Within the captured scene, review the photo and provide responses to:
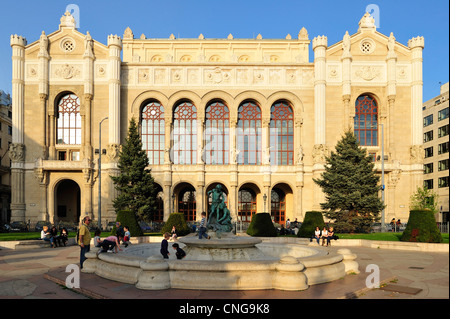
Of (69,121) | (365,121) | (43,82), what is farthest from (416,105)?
(43,82)

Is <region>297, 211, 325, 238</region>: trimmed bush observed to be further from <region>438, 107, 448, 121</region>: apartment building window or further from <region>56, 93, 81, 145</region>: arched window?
<region>438, 107, 448, 121</region>: apartment building window

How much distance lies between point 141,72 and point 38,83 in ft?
41.3

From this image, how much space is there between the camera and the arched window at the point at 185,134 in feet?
149

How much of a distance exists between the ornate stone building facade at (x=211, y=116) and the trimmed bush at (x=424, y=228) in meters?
19.4

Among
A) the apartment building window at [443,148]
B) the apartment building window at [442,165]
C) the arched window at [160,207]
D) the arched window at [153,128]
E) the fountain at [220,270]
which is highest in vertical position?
the arched window at [153,128]

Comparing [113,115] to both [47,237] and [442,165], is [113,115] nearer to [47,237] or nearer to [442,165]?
[47,237]

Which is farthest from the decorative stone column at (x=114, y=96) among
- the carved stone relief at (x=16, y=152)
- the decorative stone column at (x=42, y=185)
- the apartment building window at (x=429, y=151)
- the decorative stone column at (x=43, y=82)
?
the apartment building window at (x=429, y=151)

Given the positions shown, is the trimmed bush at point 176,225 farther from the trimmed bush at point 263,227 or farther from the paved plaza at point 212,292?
the paved plaza at point 212,292

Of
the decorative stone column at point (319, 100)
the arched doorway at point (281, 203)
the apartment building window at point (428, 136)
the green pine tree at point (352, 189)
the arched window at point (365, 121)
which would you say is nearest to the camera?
the green pine tree at point (352, 189)

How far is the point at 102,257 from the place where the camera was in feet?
39.3

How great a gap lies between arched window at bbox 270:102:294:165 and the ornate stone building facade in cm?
13

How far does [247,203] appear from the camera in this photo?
1937 inches
